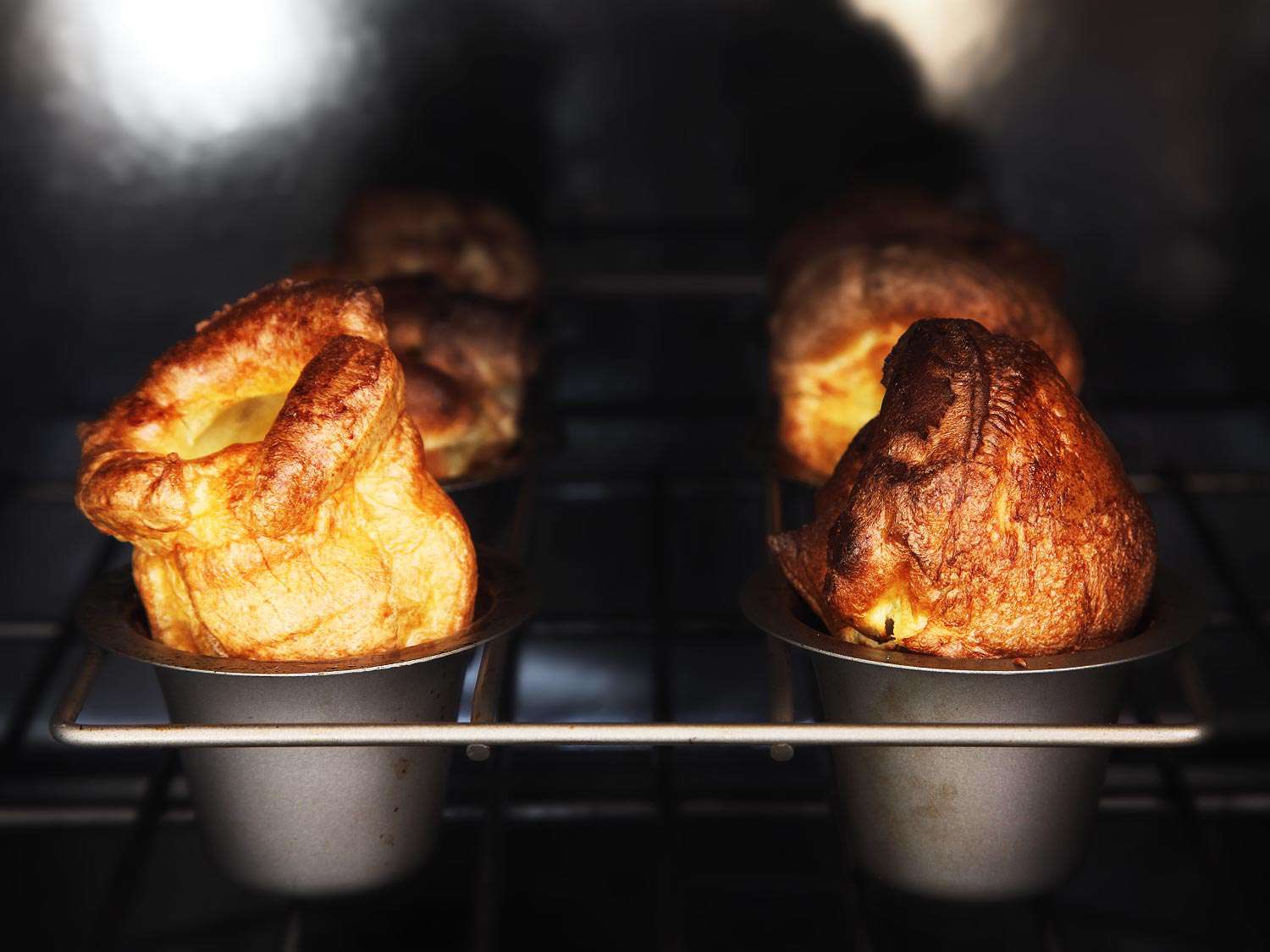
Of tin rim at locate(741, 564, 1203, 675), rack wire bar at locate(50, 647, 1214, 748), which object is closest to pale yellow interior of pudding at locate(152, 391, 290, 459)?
rack wire bar at locate(50, 647, 1214, 748)

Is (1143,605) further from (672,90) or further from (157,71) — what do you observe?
(157,71)

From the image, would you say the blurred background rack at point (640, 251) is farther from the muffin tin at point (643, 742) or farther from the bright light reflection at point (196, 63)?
the muffin tin at point (643, 742)

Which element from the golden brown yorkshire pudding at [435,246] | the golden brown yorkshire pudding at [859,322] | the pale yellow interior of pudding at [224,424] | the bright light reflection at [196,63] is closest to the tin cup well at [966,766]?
the golden brown yorkshire pudding at [859,322]

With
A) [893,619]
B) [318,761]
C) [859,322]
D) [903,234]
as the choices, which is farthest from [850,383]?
[318,761]

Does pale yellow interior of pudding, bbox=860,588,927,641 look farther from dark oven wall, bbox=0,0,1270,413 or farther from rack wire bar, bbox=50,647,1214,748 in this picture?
dark oven wall, bbox=0,0,1270,413

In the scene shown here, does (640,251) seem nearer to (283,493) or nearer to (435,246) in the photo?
(435,246)

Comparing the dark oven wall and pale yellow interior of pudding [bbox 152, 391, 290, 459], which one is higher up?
the dark oven wall
